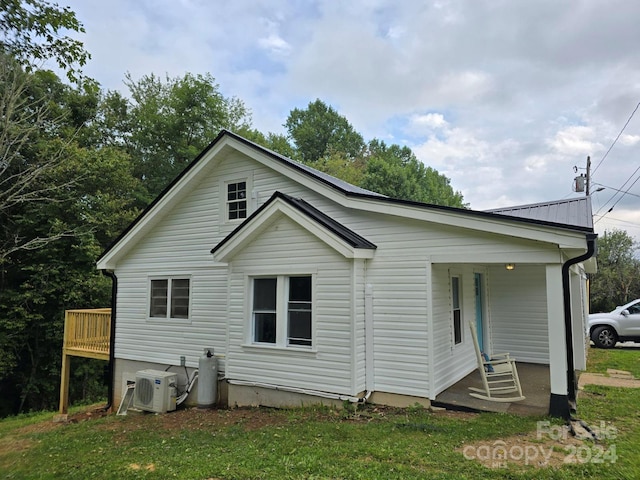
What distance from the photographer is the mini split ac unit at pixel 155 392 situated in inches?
324

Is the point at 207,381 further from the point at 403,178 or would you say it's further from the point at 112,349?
the point at 403,178

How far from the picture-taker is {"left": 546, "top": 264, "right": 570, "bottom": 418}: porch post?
17.3 ft

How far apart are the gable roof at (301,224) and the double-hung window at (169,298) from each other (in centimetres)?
243

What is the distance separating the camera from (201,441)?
17.6ft

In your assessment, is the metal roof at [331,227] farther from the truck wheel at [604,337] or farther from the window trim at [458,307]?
the truck wheel at [604,337]

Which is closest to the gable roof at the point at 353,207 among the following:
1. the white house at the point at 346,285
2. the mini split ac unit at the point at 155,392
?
the white house at the point at 346,285

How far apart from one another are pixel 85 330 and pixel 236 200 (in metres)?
6.39

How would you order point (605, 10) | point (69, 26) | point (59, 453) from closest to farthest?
point (69, 26)
point (59, 453)
point (605, 10)

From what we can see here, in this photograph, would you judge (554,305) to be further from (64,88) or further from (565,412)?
(64,88)

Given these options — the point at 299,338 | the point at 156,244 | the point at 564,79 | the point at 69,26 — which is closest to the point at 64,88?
the point at 156,244

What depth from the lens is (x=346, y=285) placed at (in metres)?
6.50

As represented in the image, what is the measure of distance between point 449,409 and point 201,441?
3.72m

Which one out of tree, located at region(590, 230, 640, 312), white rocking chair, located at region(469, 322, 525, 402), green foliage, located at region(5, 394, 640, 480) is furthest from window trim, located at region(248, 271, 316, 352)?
tree, located at region(590, 230, 640, 312)

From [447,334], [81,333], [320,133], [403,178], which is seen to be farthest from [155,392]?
[320,133]
